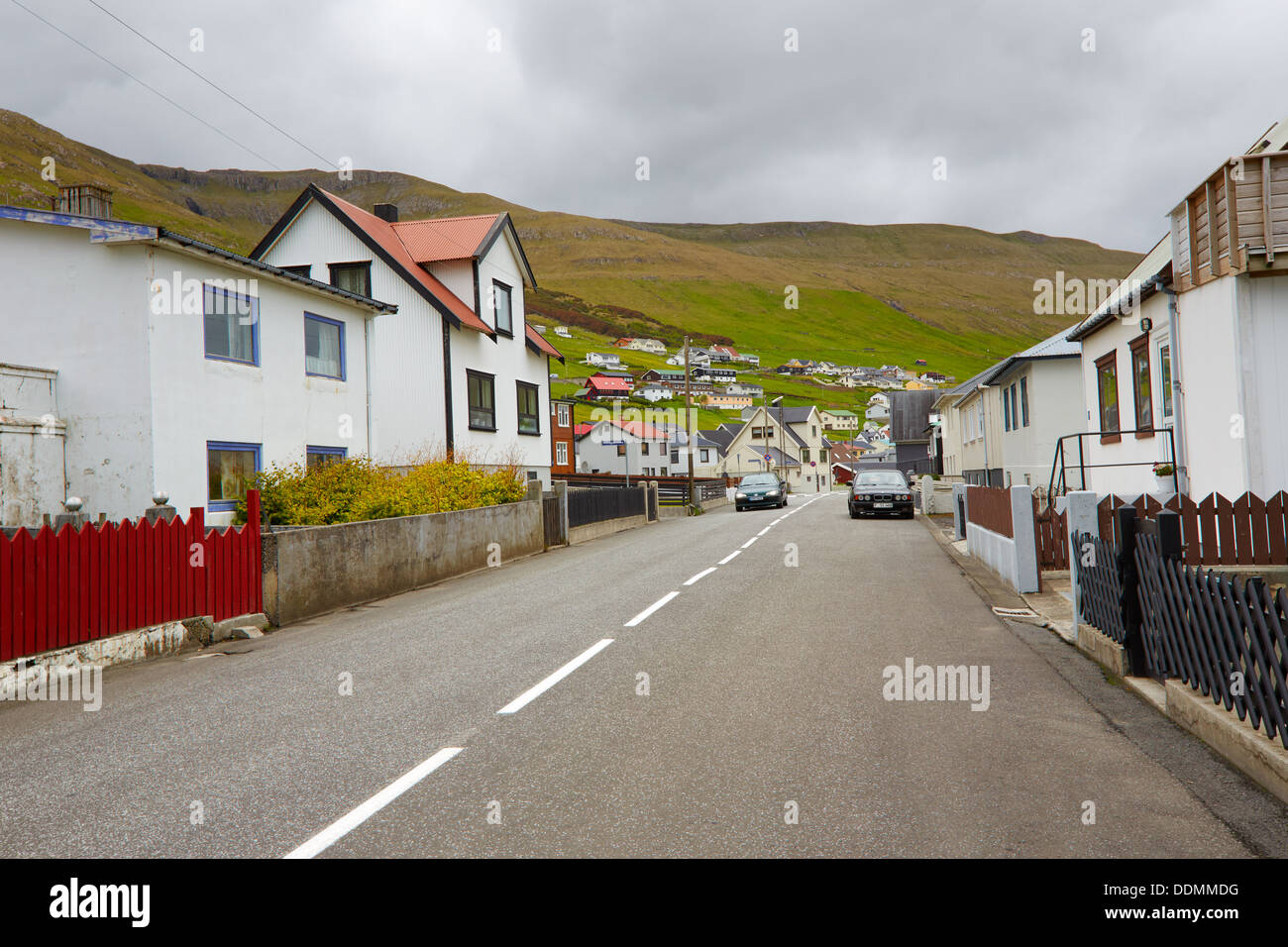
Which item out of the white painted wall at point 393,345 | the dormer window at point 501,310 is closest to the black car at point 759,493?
the dormer window at point 501,310

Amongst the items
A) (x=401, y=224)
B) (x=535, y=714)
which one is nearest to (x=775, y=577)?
(x=535, y=714)

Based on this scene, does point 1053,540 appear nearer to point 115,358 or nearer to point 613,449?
point 115,358

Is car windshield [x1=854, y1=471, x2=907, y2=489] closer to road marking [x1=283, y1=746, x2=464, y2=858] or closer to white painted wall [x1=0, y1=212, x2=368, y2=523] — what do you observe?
white painted wall [x1=0, y1=212, x2=368, y2=523]

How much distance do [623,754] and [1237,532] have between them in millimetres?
7374

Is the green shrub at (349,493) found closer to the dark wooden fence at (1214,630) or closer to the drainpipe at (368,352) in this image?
the drainpipe at (368,352)

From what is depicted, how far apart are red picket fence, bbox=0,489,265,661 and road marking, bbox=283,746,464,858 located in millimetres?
5216

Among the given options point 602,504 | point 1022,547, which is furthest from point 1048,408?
point 1022,547

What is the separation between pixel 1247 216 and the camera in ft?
37.0

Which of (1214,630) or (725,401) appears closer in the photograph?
(1214,630)

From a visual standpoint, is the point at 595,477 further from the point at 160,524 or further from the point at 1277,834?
the point at 1277,834

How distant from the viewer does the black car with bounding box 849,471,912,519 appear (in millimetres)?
30641

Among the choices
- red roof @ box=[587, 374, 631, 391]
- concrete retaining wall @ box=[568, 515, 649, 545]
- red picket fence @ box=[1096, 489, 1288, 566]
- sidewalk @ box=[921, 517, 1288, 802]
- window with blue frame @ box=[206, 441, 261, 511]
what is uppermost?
red roof @ box=[587, 374, 631, 391]

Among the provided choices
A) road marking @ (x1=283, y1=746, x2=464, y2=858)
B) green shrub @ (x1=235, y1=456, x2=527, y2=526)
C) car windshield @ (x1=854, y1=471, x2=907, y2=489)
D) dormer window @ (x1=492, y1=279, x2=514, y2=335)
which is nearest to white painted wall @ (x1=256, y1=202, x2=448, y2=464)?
dormer window @ (x1=492, y1=279, x2=514, y2=335)
